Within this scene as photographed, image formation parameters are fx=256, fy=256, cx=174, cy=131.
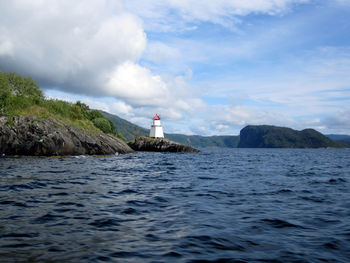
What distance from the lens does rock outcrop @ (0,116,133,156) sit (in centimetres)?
4012

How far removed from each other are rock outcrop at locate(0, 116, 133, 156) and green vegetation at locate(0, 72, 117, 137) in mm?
2366

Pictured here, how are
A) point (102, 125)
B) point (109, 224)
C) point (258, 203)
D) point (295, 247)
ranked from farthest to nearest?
point (102, 125) < point (258, 203) < point (109, 224) < point (295, 247)

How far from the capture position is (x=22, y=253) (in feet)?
18.7

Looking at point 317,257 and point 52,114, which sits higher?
point 52,114

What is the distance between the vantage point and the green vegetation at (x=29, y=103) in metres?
44.8

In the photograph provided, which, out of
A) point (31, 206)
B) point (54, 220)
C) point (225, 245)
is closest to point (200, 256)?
point (225, 245)

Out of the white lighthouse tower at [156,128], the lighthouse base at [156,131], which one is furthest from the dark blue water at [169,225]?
the white lighthouse tower at [156,128]

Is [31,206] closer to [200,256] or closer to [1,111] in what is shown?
[200,256]

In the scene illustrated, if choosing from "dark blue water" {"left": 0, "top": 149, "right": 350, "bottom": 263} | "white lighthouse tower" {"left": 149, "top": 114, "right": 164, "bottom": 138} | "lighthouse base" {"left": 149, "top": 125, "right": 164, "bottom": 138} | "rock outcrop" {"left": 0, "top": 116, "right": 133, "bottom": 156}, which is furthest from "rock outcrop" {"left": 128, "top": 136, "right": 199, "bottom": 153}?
"dark blue water" {"left": 0, "top": 149, "right": 350, "bottom": 263}

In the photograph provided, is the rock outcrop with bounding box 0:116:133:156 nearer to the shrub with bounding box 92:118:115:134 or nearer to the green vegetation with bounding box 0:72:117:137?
the green vegetation with bounding box 0:72:117:137

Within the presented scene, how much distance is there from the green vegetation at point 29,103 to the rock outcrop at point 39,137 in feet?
7.76

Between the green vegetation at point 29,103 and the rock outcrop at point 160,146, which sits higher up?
the green vegetation at point 29,103

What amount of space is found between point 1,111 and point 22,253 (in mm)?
46072

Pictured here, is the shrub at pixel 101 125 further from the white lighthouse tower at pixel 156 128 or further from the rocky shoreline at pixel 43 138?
the white lighthouse tower at pixel 156 128
